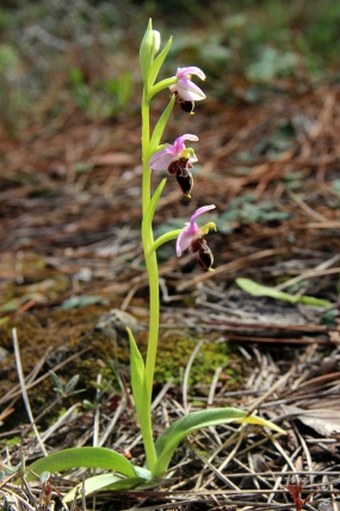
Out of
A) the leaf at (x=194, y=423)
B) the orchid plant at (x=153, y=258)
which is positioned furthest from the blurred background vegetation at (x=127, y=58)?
the leaf at (x=194, y=423)

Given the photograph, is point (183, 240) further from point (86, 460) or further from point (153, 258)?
point (86, 460)

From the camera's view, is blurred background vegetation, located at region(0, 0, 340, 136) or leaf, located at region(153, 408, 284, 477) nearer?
leaf, located at region(153, 408, 284, 477)

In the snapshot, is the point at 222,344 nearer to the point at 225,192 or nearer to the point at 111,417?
the point at 111,417

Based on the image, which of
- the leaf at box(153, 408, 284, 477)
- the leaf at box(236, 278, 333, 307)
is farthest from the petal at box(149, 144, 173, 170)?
the leaf at box(236, 278, 333, 307)

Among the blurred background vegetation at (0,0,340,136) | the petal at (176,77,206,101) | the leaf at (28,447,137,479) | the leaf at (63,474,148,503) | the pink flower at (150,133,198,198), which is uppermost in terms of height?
the blurred background vegetation at (0,0,340,136)

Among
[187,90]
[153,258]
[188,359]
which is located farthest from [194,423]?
[187,90]

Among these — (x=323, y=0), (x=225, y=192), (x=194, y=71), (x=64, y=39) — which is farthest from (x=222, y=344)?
(x=323, y=0)

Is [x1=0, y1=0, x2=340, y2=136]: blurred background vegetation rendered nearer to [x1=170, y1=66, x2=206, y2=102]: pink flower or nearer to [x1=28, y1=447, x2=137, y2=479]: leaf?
[x1=170, y1=66, x2=206, y2=102]: pink flower
